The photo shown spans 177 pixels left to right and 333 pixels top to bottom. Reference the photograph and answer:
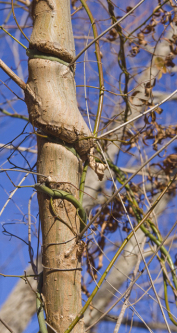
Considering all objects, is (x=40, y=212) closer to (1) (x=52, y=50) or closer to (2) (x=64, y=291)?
(2) (x=64, y=291)

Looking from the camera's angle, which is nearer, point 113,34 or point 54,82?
point 54,82

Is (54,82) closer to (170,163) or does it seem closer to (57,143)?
(57,143)

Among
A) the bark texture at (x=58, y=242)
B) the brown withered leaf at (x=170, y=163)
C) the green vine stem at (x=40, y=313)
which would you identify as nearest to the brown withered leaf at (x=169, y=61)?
the brown withered leaf at (x=170, y=163)

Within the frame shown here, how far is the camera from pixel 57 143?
2.97ft

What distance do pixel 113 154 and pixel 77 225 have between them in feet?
7.53

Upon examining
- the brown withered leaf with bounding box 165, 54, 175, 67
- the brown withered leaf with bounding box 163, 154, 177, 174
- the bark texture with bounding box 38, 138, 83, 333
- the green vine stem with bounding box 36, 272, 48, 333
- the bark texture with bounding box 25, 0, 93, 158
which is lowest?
the green vine stem with bounding box 36, 272, 48, 333

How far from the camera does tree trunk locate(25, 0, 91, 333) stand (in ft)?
2.67

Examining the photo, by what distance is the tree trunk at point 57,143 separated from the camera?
0.81 metres

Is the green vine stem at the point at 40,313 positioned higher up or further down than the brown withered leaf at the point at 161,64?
further down

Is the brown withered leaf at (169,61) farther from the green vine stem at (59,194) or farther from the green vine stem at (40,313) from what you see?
the green vine stem at (40,313)

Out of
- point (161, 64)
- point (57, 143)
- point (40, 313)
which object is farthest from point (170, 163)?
point (40, 313)

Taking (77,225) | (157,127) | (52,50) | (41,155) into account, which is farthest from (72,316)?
(157,127)

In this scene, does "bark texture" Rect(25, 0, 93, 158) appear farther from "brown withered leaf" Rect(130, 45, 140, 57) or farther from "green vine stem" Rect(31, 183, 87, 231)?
"brown withered leaf" Rect(130, 45, 140, 57)

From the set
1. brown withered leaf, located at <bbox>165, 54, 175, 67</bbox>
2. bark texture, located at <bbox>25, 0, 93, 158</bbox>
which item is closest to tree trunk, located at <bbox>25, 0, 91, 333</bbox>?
bark texture, located at <bbox>25, 0, 93, 158</bbox>
